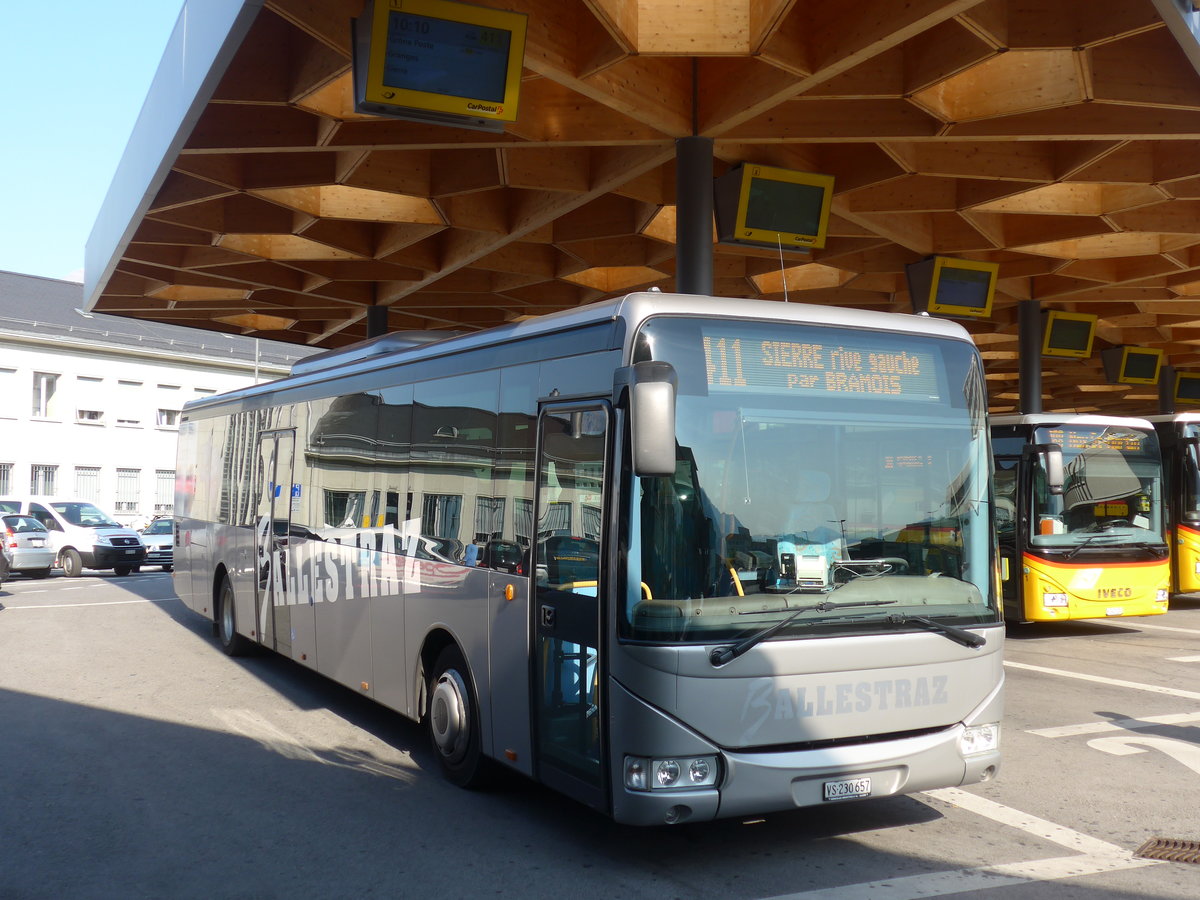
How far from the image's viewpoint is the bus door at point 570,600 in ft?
19.0

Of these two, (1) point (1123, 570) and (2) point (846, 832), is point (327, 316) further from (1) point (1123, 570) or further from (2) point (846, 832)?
(2) point (846, 832)

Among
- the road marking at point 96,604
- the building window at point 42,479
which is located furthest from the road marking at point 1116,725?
the building window at point 42,479

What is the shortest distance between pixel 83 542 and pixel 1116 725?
81.3ft

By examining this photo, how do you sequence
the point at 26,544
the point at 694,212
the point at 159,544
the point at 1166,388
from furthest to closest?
the point at 1166,388 → the point at 159,544 → the point at 26,544 → the point at 694,212

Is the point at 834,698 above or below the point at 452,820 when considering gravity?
above

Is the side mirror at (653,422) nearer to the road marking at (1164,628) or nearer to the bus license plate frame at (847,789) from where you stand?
the bus license plate frame at (847,789)

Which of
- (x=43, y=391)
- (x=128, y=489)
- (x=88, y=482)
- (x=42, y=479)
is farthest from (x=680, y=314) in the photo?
(x=128, y=489)

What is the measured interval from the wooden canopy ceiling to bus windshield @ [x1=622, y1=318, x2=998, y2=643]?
3.61m

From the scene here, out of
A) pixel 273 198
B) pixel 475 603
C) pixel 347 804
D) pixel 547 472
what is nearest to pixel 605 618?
pixel 547 472

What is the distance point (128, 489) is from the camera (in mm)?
47562

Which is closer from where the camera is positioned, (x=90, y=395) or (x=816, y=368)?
(x=816, y=368)

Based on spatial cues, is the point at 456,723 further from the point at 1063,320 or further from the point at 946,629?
the point at 1063,320

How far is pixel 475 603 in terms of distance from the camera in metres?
7.15

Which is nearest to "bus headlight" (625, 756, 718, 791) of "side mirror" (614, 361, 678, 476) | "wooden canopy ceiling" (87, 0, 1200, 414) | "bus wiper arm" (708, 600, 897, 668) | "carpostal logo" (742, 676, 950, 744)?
"carpostal logo" (742, 676, 950, 744)
